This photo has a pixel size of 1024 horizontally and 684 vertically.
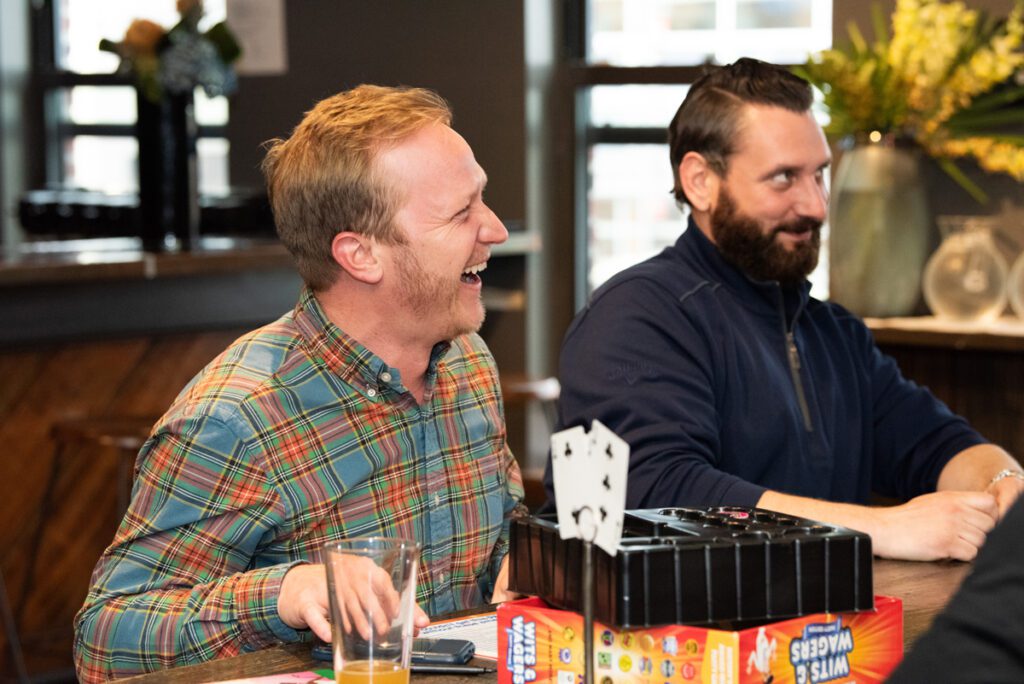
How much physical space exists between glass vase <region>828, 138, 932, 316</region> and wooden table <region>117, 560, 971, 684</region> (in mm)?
1799

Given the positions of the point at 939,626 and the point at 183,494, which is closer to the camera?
the point at 939,626

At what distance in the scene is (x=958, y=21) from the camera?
11.4 ft

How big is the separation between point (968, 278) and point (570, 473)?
106 inches

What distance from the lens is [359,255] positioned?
1.73 metres

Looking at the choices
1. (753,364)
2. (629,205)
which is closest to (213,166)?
(629,205)

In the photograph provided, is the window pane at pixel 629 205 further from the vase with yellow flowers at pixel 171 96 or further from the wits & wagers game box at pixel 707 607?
the wits & wagers game box at pixel 707 607

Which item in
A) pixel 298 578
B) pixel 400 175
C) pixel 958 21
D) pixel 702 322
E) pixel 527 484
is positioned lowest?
pixel 527 484

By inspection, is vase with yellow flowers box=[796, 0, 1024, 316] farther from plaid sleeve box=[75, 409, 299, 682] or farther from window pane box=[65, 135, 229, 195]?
window pane box=[65, 135, 229, 195]

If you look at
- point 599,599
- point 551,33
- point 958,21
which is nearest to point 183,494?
point 599,599

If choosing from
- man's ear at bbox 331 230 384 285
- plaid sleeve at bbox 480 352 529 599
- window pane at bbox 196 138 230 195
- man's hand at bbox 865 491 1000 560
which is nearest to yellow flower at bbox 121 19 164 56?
window pane at bbox 196 138 230 195

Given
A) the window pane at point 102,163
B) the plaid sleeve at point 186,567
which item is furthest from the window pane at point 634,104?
the plaid sleeve at point 186,567

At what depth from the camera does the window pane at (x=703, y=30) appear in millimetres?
4762

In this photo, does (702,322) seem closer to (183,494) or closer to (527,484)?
(183,494)

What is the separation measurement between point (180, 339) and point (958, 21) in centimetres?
228
